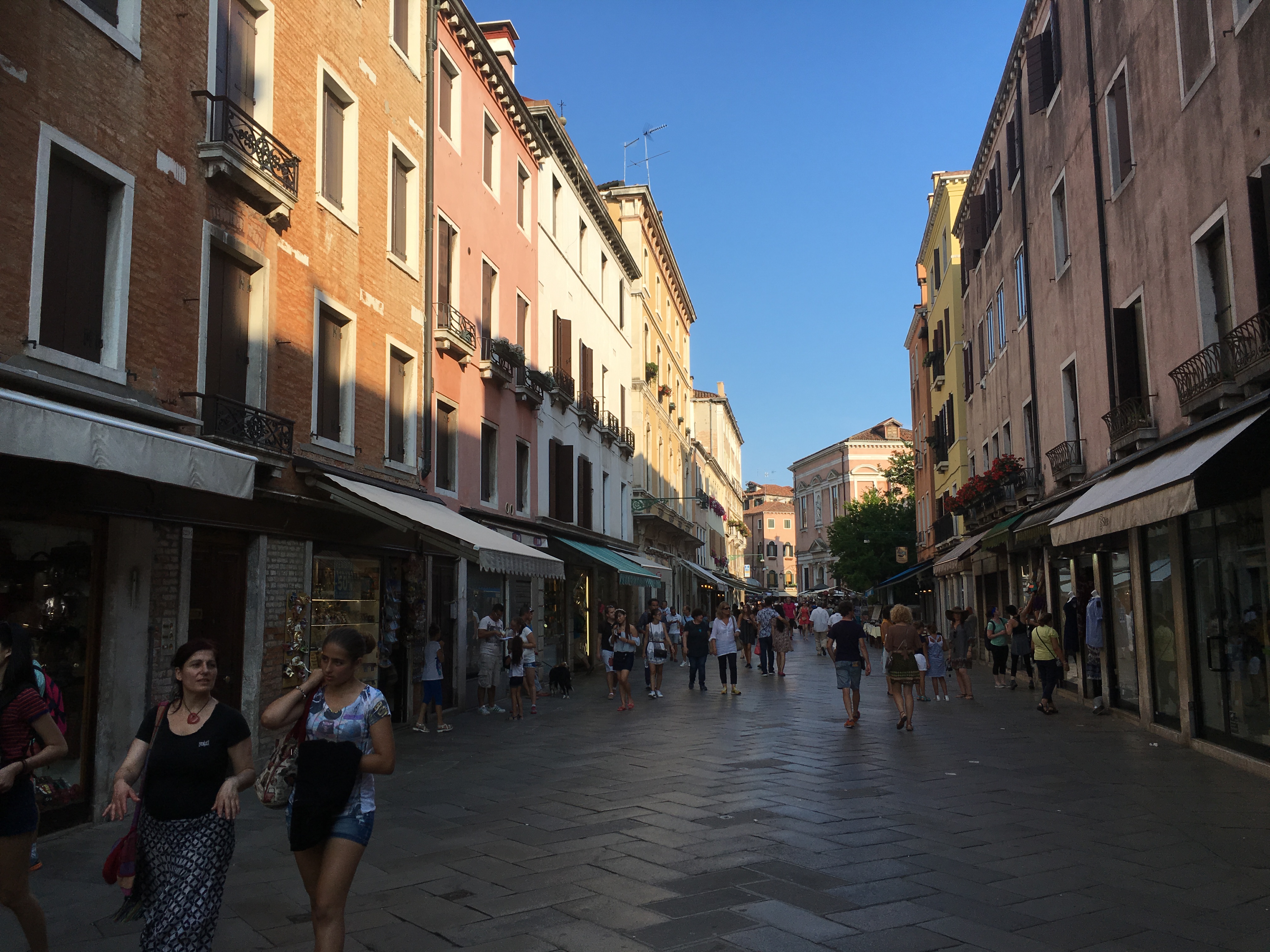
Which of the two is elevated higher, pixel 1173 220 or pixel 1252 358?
pixel 1173 220

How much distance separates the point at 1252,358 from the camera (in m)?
8.81

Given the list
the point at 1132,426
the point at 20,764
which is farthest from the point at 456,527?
the point at 20,764

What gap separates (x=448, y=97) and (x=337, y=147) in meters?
4.91

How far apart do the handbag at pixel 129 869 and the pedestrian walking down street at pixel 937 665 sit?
47.3 ft

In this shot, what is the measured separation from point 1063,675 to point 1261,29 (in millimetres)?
11742

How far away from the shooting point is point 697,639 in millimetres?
18516

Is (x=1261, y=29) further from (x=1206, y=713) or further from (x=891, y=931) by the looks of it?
(x=891, y=931)

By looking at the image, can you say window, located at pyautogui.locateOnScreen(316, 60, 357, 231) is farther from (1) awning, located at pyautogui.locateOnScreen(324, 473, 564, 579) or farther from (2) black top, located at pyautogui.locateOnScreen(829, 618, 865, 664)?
(2) black top, located at pyautogui.locateOnScreen(829, 618, 865, 664)

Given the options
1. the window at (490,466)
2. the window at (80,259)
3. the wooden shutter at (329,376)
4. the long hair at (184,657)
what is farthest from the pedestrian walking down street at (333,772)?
the window at (490,466)

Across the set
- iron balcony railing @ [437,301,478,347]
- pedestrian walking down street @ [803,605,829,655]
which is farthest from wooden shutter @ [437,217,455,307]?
pedestrian walking down street @ [803,605,829,655]

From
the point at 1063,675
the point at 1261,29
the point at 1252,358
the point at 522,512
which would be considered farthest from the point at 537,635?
the point at 1261,29

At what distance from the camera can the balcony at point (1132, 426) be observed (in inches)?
466

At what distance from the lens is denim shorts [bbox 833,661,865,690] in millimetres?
12961

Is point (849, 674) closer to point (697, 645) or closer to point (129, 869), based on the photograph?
point (697, 645)
